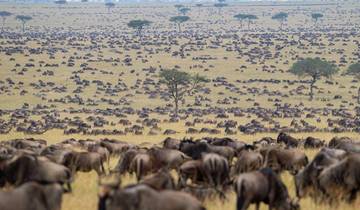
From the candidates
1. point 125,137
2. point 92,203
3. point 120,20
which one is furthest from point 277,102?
point 120,20

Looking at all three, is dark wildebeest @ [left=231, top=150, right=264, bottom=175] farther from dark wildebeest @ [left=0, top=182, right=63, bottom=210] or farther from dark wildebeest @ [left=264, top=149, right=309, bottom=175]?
dark wildebeest @ [left=0, top=182, right=63, bottom=210]

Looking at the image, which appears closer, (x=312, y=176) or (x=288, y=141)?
(x=312, y=176)

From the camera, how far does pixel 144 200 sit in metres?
11.1

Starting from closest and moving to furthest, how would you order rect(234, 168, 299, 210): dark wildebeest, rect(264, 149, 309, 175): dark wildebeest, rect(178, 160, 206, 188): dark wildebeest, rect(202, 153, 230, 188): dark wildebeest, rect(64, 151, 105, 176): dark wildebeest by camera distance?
rect(234, 168, 299, 210): dark wildebeest < rect(202, 153, 230, 188): dark wildebeest < rect(178, 160, 206, 188): dark wildebeest < rect(64, 151, 105, 176): dark wildebeest < rect(264, 149, 309, 175): dark wildebeest

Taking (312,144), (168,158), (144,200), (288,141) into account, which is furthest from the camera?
(288,141)

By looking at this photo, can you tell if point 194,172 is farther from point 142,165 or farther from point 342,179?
point 342,179

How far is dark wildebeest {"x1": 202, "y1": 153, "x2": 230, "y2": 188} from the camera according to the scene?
16797mm

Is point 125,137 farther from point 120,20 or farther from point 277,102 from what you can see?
point 120,20

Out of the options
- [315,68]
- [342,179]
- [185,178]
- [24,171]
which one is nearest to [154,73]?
[315,68]

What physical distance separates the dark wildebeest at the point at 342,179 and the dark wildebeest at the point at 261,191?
1.64 m

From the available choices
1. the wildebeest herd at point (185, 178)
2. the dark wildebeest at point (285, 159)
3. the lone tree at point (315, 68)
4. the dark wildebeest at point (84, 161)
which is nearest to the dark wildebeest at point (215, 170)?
the wildebeest herd at point (185, 178)

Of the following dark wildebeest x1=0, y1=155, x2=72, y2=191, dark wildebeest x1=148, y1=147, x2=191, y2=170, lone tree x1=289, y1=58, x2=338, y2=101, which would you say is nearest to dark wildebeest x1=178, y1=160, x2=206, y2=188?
dark wildebeest x1=148, y1=147, x2=191, y2=170

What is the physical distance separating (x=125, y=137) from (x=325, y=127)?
54.9 ft

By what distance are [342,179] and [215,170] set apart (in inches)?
124
